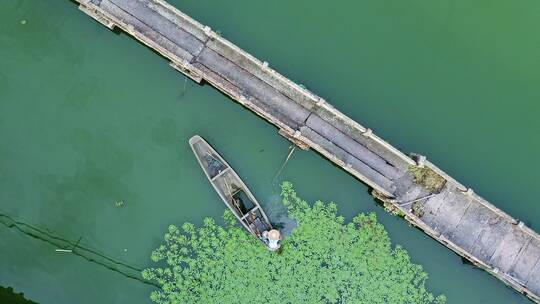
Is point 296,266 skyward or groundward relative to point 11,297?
skyward

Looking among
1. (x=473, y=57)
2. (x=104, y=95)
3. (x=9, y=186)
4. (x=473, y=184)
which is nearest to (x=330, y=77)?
(x=473, y=57)

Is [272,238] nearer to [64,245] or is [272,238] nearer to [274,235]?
[274,235]

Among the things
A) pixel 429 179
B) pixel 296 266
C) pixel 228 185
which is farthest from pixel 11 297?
pixel 429 179

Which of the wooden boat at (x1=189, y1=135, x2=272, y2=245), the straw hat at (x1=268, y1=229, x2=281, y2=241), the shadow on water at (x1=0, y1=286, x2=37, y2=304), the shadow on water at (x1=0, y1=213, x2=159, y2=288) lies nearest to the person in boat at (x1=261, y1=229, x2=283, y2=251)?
the straw hat at (x1=268, y1=229, x2=281, y2=241)

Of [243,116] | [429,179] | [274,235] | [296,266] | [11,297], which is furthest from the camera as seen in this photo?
[243,116]

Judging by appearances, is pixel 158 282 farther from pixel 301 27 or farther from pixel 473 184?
pixel 473 184

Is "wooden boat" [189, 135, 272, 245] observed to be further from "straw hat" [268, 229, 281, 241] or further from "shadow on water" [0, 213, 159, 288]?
"shadow on water" [0, 213, 159, 288]

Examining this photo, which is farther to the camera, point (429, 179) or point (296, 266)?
point (296, 266)
